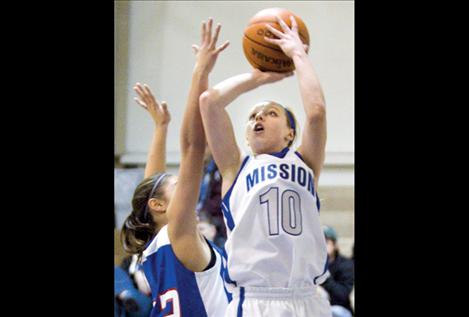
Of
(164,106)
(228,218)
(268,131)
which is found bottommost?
(228,218)

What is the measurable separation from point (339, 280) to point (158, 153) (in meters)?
0.93

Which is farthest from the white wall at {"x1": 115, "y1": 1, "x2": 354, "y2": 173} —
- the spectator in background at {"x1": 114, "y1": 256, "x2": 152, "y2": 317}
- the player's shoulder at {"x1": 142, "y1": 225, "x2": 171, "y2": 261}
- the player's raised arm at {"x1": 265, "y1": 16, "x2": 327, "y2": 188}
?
Result: the spectator in background at {"x1": 114, "y1": 256, "x2": 152, "y2": 317}

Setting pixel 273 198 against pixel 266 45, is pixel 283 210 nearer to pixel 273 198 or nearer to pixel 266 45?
pixel 273 198

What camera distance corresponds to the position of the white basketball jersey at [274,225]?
8.07 ft

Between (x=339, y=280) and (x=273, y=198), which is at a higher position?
(x=273, y=198)

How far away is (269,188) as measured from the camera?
2514 millimetres

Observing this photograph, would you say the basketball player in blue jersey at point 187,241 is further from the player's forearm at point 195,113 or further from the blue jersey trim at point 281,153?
the blue jersey trim at point 281,153

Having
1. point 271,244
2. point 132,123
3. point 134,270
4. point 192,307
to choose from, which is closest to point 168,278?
point 192,307

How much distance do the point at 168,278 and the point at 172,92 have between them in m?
0.80

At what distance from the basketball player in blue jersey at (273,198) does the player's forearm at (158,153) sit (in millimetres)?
542

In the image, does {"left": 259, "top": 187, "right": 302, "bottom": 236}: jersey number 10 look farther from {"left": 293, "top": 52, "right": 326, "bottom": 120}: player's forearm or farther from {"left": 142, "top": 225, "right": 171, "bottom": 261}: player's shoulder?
{"left": 142, "top": 225, "right": 171, "bottom": 261}: player's shoulder

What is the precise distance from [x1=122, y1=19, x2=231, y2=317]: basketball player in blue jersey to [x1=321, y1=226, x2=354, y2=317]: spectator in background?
0.50 m

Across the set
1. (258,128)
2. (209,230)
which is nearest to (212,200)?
(209,230)

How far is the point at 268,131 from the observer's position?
2.58 meters
